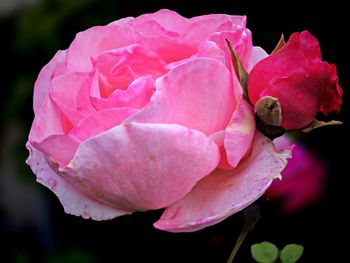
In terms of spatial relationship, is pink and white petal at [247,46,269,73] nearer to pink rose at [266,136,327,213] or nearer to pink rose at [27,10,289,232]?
pink rose at [27,10,289,232]

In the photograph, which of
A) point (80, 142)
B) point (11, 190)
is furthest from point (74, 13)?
point (80, 142)

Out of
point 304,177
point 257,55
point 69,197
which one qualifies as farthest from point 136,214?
point 304,177

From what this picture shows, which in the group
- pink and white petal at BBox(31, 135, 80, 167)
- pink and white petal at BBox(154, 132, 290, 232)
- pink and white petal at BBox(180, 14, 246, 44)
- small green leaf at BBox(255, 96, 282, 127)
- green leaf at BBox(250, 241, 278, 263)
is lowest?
green leaf at BBox(250, 241, 278, 263)

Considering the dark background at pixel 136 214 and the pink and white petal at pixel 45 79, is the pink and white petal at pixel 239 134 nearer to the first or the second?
the dark background at pixel 136 214

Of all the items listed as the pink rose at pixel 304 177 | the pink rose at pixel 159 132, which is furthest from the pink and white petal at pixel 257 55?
the pink rose at pixel 304 177

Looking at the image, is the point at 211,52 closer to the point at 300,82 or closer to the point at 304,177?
the point at 300,82

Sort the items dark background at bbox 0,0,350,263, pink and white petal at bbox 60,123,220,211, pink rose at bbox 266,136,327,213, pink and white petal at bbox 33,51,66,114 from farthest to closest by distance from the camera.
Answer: pink rose at bbox 266,136,327,213 → dark background at bbox 0,0,350,263 → pink and white petal at bbox 33,51,66,114 → pink and white petal at bbox 60,123,220,211

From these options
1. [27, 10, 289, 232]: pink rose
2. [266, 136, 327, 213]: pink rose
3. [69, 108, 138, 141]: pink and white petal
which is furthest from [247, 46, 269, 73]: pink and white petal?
[266, 136, 327, 213]: pink rose
